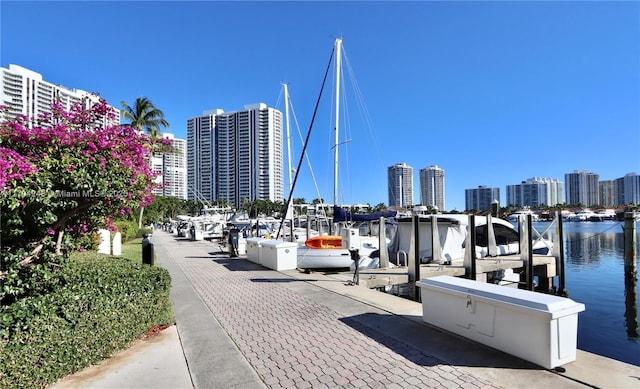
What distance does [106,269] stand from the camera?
6.07m

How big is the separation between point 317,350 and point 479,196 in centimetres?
14833

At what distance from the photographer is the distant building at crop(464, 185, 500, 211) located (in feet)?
442

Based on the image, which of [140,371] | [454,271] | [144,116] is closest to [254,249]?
[454,271]

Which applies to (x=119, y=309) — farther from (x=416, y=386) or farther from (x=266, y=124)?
(x=266, y=124)

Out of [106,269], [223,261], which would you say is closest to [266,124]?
[223,261]

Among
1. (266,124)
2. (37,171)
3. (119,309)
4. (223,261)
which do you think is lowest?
(223,261)

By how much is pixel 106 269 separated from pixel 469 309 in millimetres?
5881

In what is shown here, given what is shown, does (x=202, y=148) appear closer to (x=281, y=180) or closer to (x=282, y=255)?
(x=281, y=180)

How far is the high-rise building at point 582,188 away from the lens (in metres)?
130

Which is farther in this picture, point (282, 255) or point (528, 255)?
point (528, 255)

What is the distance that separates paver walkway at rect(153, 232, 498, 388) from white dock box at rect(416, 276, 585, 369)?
0.83 m

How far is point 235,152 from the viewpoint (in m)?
82.2

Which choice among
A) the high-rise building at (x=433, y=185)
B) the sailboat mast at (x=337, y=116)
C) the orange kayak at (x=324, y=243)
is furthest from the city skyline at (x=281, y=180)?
the orange kayak at (x=324, y=243)

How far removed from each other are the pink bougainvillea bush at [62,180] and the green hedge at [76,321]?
537 mm
